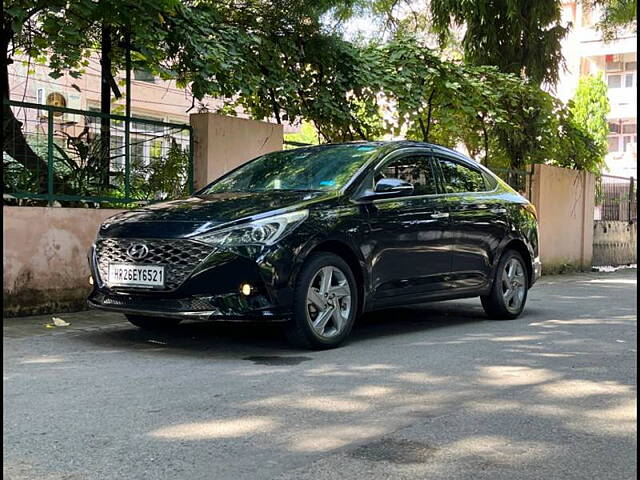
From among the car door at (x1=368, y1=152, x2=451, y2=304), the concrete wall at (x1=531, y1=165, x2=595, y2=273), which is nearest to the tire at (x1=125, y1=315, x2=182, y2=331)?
the car door at (x1=368, y1=152, x2=451, y2=304)

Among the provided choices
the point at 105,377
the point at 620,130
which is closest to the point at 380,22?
the point at 105,377

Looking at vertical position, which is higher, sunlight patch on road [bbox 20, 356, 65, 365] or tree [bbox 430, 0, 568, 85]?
tree [bbox 430, 0, 568, 85]

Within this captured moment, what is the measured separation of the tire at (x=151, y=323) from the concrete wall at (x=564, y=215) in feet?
32.6

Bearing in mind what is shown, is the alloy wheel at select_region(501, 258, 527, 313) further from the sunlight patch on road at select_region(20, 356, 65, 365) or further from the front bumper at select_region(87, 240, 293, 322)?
the sunlight patch on road at select_region(20, 356, 65, 365)

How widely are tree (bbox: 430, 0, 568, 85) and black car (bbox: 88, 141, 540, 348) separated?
25.6 ft

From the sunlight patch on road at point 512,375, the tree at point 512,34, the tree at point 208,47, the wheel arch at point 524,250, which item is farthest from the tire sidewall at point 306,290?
the tree at point 512,34

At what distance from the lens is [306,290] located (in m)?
6.25

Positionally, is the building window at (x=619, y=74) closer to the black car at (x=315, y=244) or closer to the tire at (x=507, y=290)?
the tire at (x=507, y=290)

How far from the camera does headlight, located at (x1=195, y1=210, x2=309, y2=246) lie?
19.9ft

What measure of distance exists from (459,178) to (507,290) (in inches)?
50.1

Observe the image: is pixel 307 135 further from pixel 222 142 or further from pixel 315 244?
pixel 315 244

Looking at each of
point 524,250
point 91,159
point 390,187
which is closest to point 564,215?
point 524,250

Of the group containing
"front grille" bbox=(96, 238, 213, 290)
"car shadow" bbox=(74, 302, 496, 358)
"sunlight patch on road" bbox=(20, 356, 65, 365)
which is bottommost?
"sunlight patch on road" bbox=(20, 356, 65, 365)

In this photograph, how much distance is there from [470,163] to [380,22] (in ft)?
25.7
